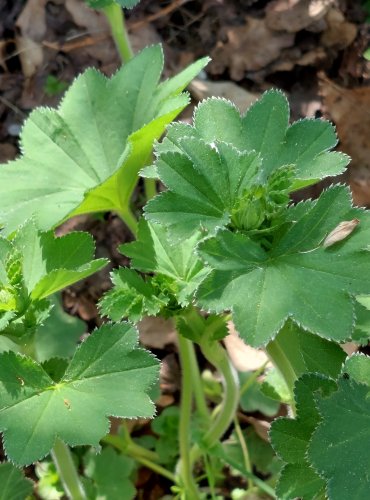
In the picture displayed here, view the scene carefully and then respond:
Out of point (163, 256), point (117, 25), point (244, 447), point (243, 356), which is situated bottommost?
point (244, 447)

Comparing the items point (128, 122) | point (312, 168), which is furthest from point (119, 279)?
point (128, 122)

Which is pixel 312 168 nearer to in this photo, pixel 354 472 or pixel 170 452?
pixel 354 472

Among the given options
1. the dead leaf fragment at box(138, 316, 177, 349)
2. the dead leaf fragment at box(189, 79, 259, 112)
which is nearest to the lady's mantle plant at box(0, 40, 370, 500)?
the dead leaf fragment at box(138, 316, 177, 349)

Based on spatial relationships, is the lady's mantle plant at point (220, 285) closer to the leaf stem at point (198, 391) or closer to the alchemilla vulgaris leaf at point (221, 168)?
the alchemilla vulgaris leaf at point (221, 168)

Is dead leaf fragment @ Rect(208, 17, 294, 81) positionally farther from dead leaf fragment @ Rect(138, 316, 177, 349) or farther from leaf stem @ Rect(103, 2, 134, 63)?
dead leaf fragment @ Rect(138, 316, 177, 349)

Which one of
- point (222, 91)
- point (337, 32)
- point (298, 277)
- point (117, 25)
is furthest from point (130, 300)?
point (337, 32)

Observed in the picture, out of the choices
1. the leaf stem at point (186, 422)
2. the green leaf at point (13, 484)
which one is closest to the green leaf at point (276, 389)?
the leaf stem at point (186, 422)

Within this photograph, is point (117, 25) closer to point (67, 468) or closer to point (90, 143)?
point (90, 143)

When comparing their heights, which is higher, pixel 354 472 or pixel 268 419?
pixel 354 472
